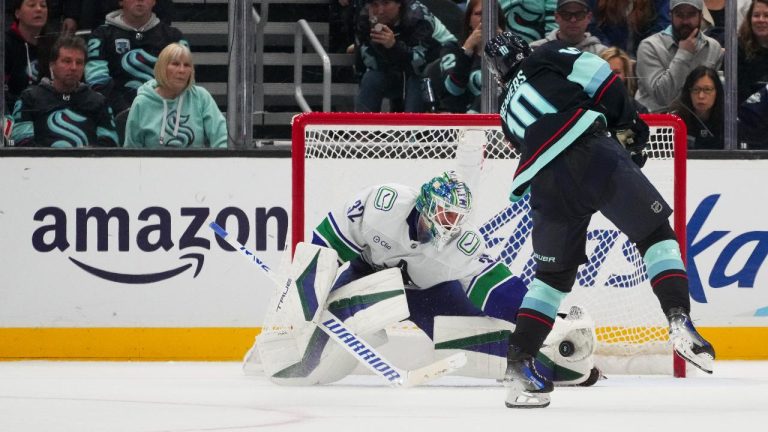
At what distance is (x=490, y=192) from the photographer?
515 cm

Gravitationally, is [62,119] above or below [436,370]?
above

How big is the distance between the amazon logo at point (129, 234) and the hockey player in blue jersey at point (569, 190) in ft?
6.78

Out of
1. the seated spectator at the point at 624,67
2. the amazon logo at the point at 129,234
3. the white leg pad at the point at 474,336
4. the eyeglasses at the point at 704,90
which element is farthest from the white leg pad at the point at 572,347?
the amazon logo at the point at 129,234

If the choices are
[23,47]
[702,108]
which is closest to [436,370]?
[702,108]

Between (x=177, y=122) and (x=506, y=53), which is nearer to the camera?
(x=506, y=53)

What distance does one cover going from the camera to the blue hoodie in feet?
18.4

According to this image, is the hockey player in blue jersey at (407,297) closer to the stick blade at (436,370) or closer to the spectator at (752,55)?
the stick blade at (436,370)

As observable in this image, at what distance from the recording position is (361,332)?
4.42 m

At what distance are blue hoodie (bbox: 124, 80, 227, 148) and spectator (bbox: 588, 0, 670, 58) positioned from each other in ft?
5.07

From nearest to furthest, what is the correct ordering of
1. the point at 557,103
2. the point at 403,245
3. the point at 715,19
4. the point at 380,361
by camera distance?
the point at 557,103
the point at 380,361
the point at 403,245
the point at 715,19

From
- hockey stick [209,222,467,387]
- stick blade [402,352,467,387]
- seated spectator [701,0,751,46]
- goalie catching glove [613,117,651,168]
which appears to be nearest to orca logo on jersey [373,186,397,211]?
hockey stick [209,222,467,387]

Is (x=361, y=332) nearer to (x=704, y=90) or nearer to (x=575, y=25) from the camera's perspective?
(x=575, y=25)

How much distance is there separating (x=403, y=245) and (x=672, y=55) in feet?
5.91

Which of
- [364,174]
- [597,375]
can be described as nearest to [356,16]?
[364,174]
